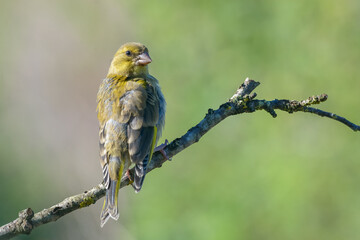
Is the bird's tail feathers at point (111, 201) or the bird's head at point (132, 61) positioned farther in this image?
the bird's head at point (132, 61)

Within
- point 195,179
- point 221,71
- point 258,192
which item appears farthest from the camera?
point 221,71

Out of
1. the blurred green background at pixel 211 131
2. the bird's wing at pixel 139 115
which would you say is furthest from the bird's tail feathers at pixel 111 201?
the blurred green background at pixel 211 131

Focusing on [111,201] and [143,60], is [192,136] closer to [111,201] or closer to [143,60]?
[111,201]

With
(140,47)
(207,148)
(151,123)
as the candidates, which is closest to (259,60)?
(207,148)

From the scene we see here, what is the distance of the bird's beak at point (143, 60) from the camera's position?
20.0 ft

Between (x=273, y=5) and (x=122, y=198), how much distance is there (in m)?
4.08

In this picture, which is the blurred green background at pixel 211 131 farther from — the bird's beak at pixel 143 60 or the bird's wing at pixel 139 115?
the bird's wing at pixel 139 115

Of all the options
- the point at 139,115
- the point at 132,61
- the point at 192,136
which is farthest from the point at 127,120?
the point at 132,61

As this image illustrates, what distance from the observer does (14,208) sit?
32.7 feet

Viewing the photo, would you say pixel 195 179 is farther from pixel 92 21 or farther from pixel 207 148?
pixel 92 21

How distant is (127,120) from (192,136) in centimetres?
81

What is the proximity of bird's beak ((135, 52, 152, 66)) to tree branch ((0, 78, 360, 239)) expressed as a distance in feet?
3.88

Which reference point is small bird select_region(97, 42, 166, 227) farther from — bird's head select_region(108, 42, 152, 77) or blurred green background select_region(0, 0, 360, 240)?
blurred green background select_region(0, 0, 360, 240)

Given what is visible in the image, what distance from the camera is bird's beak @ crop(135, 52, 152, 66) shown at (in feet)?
20.0
